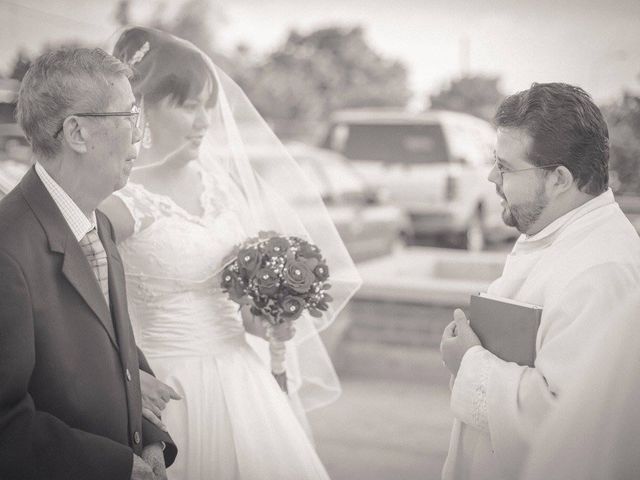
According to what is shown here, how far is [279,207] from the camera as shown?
11.6ft

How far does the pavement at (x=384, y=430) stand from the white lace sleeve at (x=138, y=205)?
7.77ft

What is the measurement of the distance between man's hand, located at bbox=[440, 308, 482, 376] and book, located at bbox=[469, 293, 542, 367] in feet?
0.11

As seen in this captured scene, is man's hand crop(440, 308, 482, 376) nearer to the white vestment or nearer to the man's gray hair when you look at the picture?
the white vestment

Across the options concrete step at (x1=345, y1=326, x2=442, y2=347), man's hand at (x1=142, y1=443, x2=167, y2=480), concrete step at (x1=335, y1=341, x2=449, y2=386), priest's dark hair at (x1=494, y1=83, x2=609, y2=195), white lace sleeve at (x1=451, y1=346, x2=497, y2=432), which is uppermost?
priest's dark hair at (x1=494, y1=83, x2=609, y2=195)

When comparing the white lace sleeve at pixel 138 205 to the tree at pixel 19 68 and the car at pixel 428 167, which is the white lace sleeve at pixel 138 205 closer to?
the tree at pixel 19 68

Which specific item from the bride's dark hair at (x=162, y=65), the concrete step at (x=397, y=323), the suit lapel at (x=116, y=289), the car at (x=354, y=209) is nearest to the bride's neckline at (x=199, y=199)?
the bride's dark hair at (x=162, y=65)

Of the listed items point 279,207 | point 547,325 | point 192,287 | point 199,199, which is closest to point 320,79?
point 279,207

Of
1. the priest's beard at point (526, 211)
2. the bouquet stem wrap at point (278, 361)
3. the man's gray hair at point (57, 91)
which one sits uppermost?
the man's gray hair at point (57, 91)

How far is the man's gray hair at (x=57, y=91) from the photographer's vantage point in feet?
6.92

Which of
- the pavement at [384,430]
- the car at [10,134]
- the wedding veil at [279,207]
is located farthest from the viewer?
the car at [10,134]

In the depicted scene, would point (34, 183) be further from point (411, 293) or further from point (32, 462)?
point (411, 293)

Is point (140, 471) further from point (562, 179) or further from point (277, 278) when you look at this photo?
point (562, 179)

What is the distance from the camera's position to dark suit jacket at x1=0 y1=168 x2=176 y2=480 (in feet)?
6.20

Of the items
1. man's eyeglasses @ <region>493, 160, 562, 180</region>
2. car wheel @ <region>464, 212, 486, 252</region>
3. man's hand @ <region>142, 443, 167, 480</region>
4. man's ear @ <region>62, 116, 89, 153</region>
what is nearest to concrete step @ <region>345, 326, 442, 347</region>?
man's eyeglasses @ <region>493, 160, 562, 180</region>
